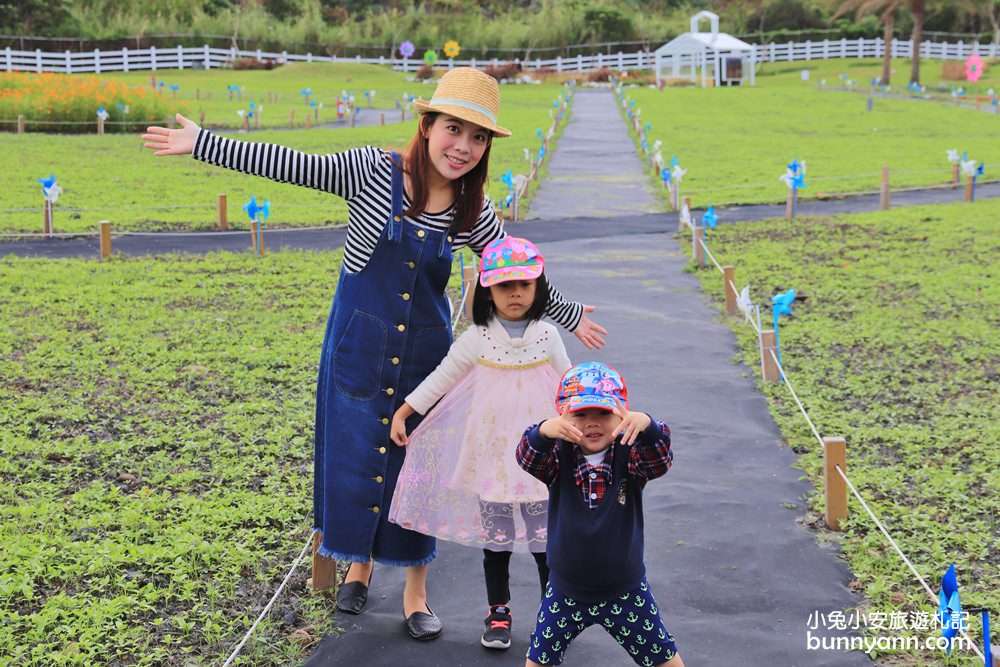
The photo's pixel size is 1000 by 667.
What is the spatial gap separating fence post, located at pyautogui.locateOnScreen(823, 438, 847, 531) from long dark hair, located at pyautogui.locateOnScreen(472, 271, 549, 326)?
2112 millimetres

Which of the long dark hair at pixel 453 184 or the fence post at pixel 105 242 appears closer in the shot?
the long dark hair at pixel 453 184

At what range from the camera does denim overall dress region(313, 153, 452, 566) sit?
4.46m

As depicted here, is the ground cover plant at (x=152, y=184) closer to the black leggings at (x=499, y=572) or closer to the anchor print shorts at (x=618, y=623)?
the black leggings at (x=499, y=572)

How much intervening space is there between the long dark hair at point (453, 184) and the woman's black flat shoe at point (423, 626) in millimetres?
1583

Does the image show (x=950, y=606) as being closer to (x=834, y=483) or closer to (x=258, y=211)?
(x=834, y=483)

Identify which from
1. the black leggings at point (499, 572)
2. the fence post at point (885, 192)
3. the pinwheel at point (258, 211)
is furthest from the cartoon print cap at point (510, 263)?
the fence post at point (885, 192)

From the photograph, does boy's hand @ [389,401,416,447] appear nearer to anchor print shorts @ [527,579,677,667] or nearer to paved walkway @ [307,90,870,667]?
paved walkway @ [307,90,870,667]

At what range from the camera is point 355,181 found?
4.34 m

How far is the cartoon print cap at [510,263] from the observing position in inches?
167

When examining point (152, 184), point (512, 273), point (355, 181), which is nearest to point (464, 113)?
point (355, 181)

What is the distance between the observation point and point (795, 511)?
635 cm

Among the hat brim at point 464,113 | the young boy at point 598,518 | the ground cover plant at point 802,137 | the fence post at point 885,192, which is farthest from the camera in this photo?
the ground cover plant at point 802,137

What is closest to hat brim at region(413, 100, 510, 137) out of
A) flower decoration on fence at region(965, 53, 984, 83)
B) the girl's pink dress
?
the girl's pink dress

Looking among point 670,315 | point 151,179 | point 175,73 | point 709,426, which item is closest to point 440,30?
point 175,73
